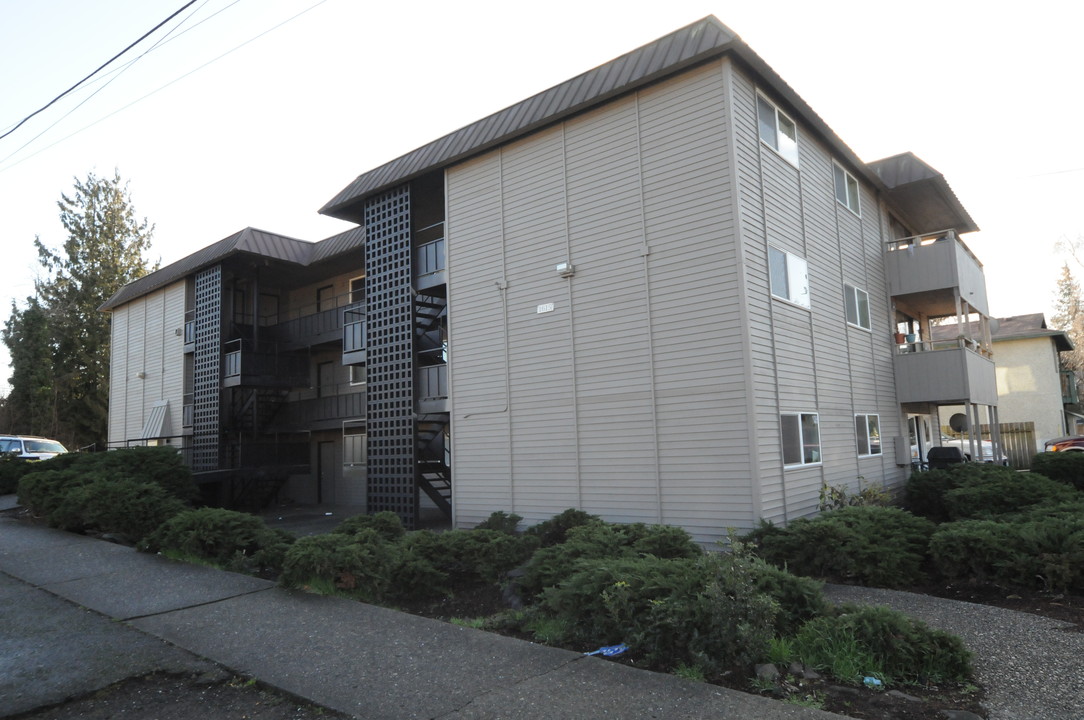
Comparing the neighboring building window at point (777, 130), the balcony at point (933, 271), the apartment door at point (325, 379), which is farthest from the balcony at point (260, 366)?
the balcony at point (933, 271)

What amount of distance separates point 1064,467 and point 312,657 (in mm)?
16319

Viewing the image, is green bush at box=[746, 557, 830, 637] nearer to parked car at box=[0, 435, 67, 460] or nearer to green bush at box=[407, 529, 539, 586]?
green bush at box=[407, 529, 539, 586]

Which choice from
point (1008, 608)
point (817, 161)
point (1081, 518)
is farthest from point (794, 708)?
point (817, 161)

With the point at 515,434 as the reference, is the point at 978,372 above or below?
above

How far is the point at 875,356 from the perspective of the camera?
1573 centimetres

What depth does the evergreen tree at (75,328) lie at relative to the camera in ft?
124

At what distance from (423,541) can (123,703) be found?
425 centimetres

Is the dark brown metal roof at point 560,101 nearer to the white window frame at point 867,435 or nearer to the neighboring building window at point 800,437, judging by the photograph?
the neighboring building window at point 800,437

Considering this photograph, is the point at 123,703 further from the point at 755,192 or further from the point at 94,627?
the point at 755,192

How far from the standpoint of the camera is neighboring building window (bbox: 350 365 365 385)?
20.8m

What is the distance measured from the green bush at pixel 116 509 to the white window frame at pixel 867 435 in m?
12.8

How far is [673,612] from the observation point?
525cm

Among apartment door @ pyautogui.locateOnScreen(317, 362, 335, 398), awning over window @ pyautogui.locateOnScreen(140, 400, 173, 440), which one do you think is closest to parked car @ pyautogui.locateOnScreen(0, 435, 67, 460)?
Answer: awning over window @ pyautogui.locateOnScreen(140, 400, 173, 440)

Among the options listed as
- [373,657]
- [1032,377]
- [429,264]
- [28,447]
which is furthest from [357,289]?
[1032,377]
